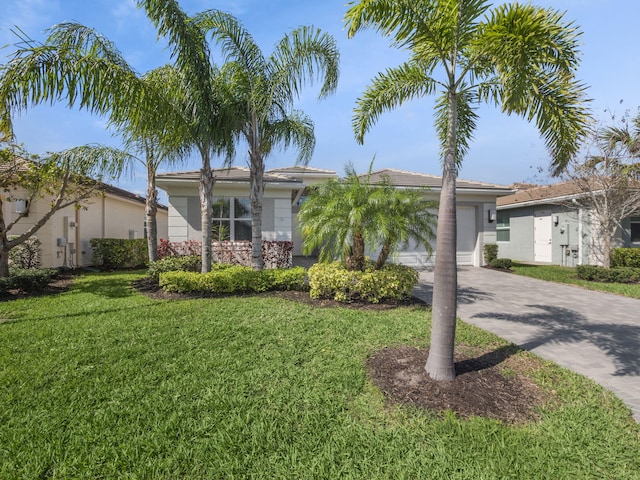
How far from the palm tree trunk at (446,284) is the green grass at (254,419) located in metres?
0.73

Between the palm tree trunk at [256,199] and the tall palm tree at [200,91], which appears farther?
the palm tree trunk at [256,199]

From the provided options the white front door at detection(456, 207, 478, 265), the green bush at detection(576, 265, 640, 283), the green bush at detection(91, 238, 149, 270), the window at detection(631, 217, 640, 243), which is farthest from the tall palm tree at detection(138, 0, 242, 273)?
the window at detection(631, 217, 640, 243)

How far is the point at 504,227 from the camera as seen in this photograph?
63.9ft

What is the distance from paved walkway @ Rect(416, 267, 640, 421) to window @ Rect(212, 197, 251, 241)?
22.6ft

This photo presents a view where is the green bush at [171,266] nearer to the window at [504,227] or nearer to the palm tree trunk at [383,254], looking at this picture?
the palm tree trunk at [383,254]

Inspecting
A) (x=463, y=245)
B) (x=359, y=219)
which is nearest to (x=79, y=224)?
(x=359, y=219)

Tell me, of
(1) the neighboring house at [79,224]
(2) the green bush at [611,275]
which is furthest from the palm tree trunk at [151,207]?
(2) the green bush at [611,275]

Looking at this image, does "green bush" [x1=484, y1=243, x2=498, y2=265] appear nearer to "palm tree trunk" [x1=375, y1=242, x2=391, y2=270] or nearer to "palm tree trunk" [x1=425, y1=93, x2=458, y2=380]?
"palm tree trunk" [x1=375, y1=242, x2=391, y2=270]

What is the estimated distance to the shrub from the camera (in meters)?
10.5

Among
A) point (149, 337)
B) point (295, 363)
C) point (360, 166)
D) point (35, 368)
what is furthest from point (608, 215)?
point (35, 368)

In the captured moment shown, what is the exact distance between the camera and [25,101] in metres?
5.08

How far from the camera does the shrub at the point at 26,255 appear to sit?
1045cm

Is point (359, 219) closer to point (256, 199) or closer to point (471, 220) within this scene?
point (256, 199)

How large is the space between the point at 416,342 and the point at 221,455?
127 inches
